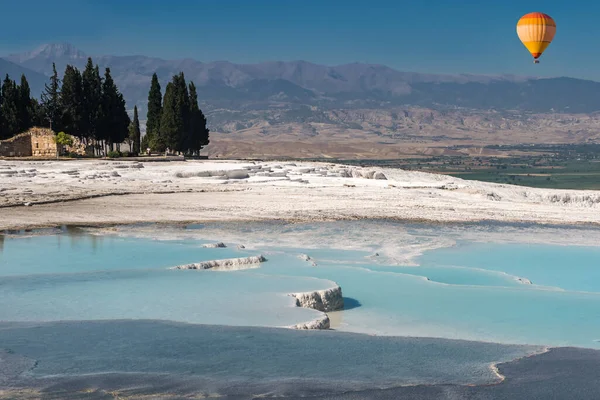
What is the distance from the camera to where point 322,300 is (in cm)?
1005

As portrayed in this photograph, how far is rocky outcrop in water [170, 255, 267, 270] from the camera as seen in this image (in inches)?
487

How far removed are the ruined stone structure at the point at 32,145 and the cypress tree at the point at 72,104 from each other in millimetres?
1590

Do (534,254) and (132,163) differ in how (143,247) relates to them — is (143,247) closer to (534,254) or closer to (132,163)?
(534,254)

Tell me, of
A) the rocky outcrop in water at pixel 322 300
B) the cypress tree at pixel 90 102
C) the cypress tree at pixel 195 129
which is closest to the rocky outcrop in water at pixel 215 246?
Answer: the rocky outcrop in water at pixel 322 300

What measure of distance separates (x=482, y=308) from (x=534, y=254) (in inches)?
225

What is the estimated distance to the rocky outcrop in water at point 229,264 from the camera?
40.6 feet

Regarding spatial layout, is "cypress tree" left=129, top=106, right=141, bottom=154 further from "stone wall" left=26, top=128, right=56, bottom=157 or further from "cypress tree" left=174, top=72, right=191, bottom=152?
"stone wall" left=26, top=128, right=56, bottom=157

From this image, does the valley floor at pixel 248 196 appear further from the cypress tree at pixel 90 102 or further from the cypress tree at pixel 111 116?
the cypress tree at pixel 111 116

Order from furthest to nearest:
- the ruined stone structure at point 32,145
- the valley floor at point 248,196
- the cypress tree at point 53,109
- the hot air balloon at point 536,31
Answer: the cypress tree at point 53,109 < the hot air balloon at point 536,31 < the ruined stone structure at point 32,145 < the valley floor at point 248,196

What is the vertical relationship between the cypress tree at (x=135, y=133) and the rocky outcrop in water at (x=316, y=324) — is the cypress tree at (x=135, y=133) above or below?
above

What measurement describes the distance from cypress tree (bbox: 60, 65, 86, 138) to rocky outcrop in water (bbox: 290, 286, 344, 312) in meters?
35.9

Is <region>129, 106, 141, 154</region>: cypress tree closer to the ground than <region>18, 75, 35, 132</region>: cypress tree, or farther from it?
closer to the ground

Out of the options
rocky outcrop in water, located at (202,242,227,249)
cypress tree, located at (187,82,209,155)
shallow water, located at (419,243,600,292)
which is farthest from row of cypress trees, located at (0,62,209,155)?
shallow water, located at (419,243,600,292)

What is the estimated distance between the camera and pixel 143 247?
15.0 m
